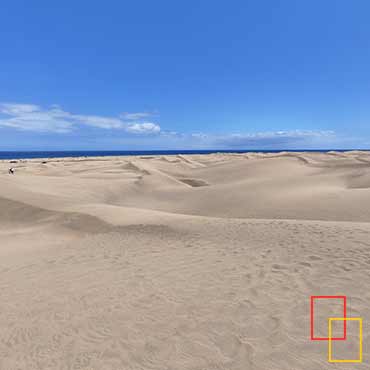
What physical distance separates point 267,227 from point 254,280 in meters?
3.30

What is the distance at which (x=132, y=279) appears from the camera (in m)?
5.94

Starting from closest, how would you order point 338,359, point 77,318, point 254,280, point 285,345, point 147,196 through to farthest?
point 338,359
point 285,345
point 77,318
point 254,280
point 147,196

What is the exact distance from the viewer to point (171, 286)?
5492 mm

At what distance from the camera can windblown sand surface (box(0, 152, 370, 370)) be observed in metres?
3.70

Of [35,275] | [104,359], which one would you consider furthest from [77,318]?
[35,275]

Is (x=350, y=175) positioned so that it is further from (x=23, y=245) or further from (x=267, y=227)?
(x=23, y=245)

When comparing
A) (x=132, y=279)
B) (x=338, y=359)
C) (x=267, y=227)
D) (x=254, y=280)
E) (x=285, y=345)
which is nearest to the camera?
(x=338, y=359)

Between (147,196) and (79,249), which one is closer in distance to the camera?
(79,249)

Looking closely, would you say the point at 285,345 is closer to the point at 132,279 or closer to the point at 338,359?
the point at 338,359

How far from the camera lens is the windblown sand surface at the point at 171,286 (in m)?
3.70

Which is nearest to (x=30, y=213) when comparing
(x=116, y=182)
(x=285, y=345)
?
(x=116, y=182)

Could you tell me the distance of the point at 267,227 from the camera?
8.55m

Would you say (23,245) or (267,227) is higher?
(267,227)

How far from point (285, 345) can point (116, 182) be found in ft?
63.3
